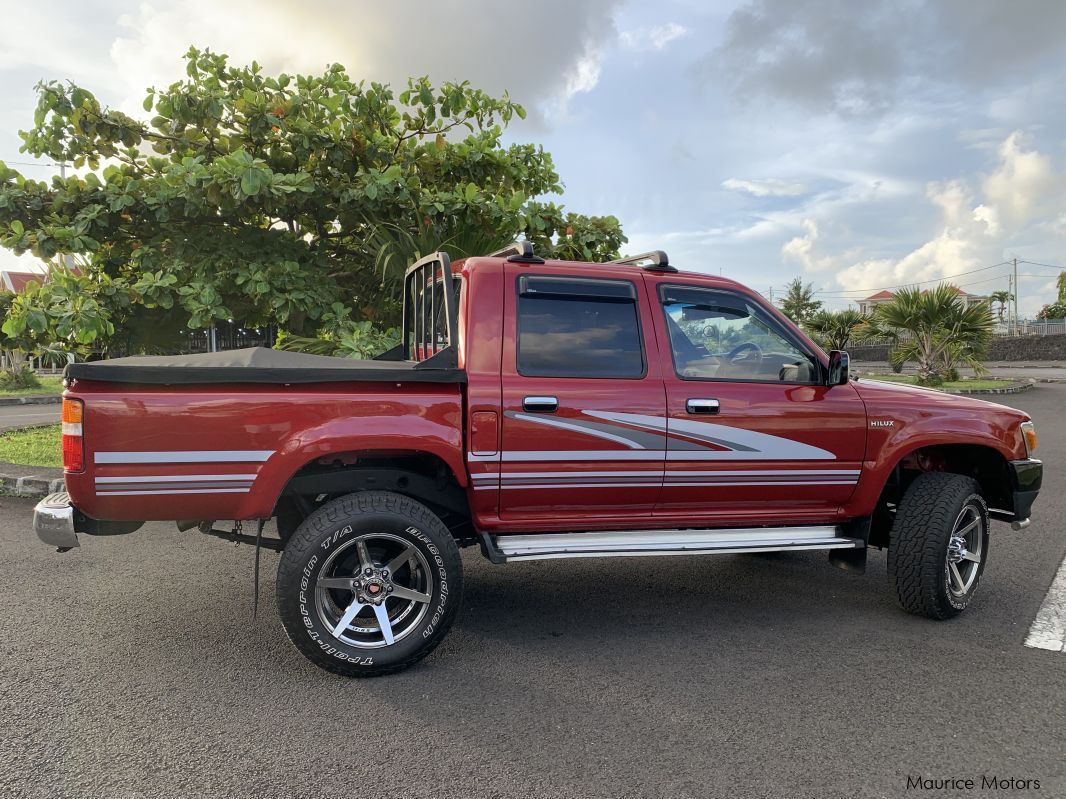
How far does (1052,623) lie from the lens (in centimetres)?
412

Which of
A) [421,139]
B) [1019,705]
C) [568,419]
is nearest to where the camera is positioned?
[1019,705]

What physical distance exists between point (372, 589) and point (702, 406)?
1.88 meters

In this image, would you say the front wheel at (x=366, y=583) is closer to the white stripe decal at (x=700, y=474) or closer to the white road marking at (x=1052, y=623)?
the white stripe decal at (x=700, y=474)

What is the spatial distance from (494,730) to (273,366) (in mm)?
1949

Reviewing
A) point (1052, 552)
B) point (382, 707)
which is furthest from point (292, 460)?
point (1052, 552)

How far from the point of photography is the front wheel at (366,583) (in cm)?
340

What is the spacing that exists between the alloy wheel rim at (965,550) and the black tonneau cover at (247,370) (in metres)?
2.94

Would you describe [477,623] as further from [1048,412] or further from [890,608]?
[1048,412]

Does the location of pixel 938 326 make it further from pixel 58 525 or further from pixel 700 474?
pixel 58 525

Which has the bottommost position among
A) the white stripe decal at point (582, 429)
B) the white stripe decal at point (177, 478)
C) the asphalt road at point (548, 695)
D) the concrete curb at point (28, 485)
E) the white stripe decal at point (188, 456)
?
the asphalt road at point (548, 695)

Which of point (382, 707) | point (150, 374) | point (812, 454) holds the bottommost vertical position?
point (382, 707)

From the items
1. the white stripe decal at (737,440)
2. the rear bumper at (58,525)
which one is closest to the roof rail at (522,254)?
the white stripe decal at (737,440)

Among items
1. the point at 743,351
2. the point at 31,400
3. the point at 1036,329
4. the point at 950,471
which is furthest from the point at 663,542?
the point at 1036,329

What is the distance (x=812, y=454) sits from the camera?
414 cm
